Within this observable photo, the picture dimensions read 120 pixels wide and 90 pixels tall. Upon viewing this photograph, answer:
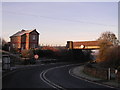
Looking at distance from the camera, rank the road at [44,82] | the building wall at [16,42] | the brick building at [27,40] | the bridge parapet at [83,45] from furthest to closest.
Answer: the building wall at [16,42], the brick building at [27,40], the bridge parapet at [83,45], the road at [44,82]

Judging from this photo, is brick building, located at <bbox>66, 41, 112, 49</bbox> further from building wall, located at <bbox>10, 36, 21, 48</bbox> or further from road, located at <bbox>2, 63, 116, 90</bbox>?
road, located at <bbox>2, 63, 116, 90</bbox>

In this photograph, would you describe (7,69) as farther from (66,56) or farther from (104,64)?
(66,56)

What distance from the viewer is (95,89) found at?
58.9 feet

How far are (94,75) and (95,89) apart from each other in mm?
10854

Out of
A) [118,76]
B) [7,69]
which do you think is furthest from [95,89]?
[7,69]

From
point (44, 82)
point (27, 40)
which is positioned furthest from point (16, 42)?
point (44, 82)

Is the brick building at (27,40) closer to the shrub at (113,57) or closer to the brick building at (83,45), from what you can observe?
the brick building at (83,45)

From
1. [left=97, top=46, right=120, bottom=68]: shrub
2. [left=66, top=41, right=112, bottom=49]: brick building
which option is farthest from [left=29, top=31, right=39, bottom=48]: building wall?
[left=97, top=46, right=120, bottom=68]: shrub

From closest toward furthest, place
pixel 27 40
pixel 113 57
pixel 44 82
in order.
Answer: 1. pixel 44 82
2. pixel 113 57
3. pixel 27 40

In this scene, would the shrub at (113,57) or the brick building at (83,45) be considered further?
the brick building at (83,45)

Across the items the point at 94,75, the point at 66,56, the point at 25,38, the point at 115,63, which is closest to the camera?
the point at 94,75

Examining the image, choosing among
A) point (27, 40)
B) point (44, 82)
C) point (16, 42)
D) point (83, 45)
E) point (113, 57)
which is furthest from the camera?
point (16, 42)

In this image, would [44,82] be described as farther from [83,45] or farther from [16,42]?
[16,42]

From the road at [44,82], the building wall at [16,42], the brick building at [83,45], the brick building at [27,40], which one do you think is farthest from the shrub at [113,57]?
the building wall at [16,42]
